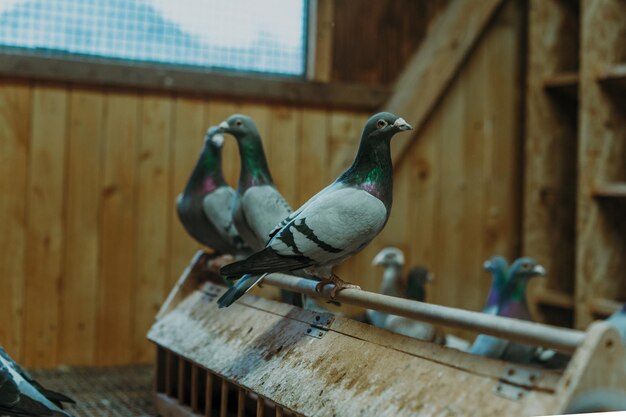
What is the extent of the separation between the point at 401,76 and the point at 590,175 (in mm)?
762

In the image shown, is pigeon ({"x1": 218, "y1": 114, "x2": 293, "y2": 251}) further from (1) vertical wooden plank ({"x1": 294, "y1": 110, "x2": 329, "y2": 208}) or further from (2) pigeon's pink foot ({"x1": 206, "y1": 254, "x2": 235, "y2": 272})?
(1) vertical wooden plank ({"x1": 294, "y1": 110, "x2": 329, "y2": 208})

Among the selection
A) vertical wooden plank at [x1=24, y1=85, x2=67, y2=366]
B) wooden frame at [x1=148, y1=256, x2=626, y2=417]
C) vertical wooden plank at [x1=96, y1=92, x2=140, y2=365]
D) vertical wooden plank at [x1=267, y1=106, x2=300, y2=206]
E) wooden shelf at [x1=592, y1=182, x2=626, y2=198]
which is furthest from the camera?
wooden shelf at [x1=592, y1=182, x2=626, y2=198]

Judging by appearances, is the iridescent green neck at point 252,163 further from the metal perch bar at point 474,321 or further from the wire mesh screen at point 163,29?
the wire mesh screen at point 163,29

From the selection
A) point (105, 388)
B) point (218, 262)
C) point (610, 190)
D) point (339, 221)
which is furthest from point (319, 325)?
point (610, 190)

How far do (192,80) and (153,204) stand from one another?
16.2 inches

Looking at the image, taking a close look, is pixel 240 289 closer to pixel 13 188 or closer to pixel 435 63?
pixel 13 188

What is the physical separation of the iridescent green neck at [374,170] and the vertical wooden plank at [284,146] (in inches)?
40.6

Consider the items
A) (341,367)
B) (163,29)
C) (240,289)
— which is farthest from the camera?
(163,29)

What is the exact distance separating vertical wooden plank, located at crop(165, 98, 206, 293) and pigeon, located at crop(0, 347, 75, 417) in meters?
0.91

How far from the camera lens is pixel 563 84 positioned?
9.48ft

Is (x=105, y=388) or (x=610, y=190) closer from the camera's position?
(x=105, y=388)

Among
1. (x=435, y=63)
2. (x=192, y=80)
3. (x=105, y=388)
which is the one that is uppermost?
(x=435, y=63)

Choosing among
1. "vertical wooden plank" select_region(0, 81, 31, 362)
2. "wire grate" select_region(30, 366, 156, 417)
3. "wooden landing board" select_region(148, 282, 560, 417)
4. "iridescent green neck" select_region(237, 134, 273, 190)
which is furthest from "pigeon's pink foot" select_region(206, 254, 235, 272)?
"vertical wooden plank" select_region(0, 81, 31, 362)

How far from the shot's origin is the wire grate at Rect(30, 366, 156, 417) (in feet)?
6.29
